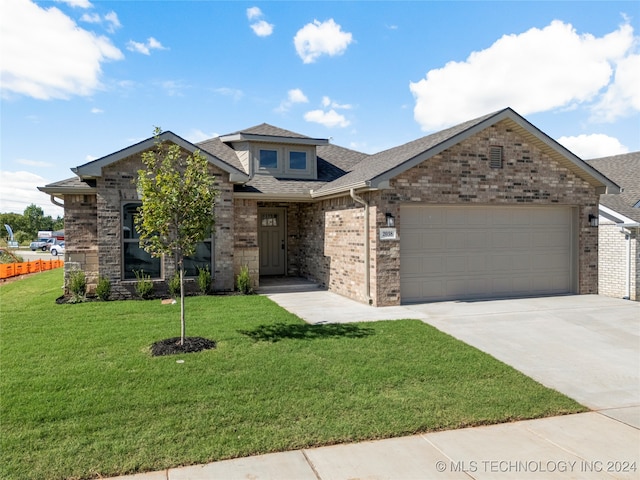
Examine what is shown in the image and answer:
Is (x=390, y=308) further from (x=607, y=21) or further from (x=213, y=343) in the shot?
(x=607, y=21)

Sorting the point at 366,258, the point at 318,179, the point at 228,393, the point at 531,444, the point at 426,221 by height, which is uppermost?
the point at 318,179

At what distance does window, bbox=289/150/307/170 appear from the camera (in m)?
15.6

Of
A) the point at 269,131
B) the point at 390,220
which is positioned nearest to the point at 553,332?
the point at 390,220

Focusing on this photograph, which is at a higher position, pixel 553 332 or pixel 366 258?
pixel 366 258

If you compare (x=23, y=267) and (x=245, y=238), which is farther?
(x=23, y=267)

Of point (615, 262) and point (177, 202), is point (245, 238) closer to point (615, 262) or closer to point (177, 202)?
point (177, 202)

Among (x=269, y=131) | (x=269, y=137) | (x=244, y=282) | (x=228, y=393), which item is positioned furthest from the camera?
(x=269, y=131)

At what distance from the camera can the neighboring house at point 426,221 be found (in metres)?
10.8

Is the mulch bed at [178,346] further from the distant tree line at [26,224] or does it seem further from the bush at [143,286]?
the distant tree line at [26,224]

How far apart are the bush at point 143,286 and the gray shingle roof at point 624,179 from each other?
43.6 ft

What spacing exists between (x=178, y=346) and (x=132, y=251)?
5.85 m

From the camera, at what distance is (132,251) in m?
11.7

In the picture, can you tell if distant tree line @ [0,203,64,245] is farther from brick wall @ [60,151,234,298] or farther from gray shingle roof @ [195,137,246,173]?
brick wall @ [60,151,234,298]

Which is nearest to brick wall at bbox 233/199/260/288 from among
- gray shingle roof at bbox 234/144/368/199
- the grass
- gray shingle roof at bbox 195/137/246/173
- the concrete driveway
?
gray shingle roof at bbox 234/144/368/199
